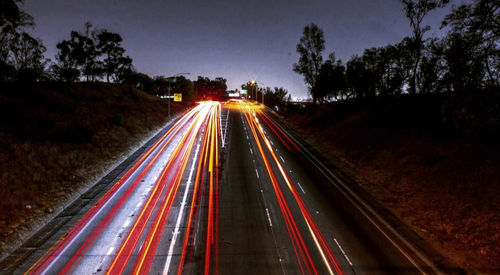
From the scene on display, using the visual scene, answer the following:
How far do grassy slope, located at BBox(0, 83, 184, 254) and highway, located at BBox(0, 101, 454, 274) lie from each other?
7.87 ft

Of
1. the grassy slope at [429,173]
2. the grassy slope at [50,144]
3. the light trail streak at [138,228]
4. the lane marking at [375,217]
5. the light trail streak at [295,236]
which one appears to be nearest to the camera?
the light trail streak at [138,228]

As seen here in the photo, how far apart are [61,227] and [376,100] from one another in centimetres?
4144

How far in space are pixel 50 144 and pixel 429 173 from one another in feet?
94.3

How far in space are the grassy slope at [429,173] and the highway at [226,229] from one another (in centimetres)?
195

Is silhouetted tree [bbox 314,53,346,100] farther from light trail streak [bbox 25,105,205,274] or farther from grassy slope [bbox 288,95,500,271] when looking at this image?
light trail streak [bbox 25,105,205,274]

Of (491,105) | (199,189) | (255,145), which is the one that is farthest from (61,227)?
(255,145)

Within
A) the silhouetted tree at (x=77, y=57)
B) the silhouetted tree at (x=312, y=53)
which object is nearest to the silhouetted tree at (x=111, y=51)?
the silhouetted tree at (x=77, y=57)

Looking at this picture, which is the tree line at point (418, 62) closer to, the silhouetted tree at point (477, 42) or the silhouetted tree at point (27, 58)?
the silhouetted tree at point (477, 42)

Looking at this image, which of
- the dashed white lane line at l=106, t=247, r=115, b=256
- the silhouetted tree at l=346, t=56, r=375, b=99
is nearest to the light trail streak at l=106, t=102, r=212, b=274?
the dashed white lane line at l=106, t=247, r=115, b=256

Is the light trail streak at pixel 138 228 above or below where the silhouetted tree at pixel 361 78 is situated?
below

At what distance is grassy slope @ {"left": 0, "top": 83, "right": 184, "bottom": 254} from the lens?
16641mm

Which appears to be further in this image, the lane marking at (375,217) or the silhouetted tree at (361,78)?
the silhouetted tree at (361,78)

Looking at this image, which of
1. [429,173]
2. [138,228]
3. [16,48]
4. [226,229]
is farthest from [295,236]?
[16,48]

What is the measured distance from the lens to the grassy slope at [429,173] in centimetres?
1357
